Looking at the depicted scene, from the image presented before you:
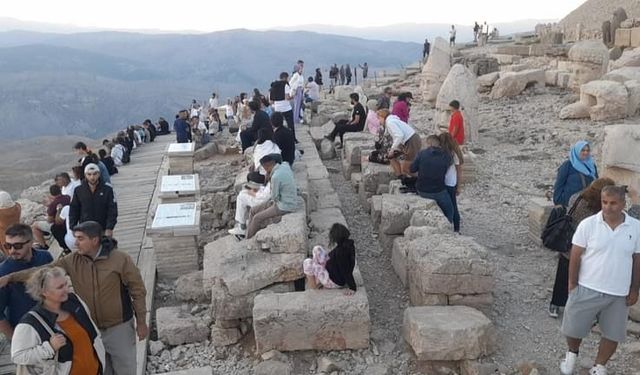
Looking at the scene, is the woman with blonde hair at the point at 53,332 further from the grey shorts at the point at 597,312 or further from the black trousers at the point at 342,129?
the black trousers at the point at 342,129

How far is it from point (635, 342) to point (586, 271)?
132cm

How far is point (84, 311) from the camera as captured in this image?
11.3ft

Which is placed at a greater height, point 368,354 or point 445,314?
point 445,314

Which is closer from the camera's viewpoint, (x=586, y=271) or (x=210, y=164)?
(x=586, y=271)

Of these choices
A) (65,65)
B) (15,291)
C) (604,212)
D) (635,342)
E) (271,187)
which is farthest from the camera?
(65,65)

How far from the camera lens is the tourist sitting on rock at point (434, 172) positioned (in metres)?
6.66

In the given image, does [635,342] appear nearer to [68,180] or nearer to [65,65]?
[68,180]

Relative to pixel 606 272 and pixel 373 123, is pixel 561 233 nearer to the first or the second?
pixel 606 272

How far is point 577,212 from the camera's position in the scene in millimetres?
4898

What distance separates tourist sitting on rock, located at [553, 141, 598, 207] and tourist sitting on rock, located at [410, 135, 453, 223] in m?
1.35

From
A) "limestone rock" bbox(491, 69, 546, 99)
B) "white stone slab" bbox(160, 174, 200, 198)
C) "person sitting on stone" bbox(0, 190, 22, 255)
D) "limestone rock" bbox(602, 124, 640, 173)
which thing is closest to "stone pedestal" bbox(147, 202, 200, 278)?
"white stone slab" bbox(160, 174, 200, 198)

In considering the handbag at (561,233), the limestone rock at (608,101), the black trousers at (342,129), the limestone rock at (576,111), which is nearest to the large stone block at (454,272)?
the handbag at (561,233)

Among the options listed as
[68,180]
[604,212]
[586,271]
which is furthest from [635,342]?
[68,180]

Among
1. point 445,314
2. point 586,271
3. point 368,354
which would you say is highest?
point 586,271
